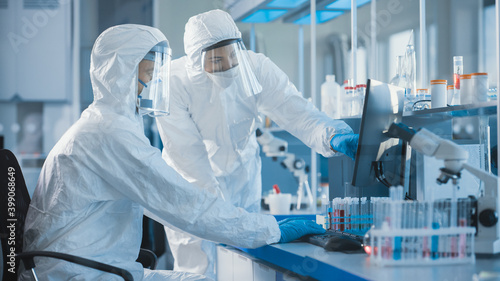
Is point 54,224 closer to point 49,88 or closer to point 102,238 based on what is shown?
point 102,238

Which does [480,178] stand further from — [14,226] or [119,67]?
[14,226]

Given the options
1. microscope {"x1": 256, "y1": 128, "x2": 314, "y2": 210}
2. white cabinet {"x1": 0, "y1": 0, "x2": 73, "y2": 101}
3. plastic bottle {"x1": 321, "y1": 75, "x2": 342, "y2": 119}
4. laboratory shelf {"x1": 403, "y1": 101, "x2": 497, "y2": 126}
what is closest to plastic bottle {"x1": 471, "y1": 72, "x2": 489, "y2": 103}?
laboratory shelf {"x1": 403, "y1": 101, "x2": 497, "y2": 126}

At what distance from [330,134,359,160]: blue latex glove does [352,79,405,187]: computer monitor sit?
183 mm

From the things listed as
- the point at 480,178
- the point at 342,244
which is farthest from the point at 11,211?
the point at 480,178

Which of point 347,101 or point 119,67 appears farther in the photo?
point 347,101

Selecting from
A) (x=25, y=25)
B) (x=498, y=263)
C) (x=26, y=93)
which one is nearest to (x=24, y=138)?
(x=26, y=93)

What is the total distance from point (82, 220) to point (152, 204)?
0.22 m

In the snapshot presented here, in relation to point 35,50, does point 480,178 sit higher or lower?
lower

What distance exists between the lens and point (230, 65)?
2.52m

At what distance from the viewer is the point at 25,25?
4.90 m

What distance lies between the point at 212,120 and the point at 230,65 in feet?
0.96

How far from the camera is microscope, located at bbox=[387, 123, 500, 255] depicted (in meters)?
1.49

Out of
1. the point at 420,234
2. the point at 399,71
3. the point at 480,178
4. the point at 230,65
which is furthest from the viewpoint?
the point at 230,65

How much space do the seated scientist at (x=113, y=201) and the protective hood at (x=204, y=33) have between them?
2.36ft
